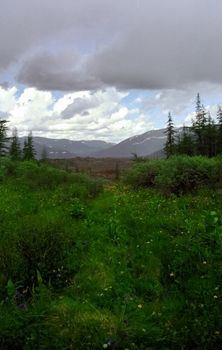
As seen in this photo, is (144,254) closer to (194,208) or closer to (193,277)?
(193,277)

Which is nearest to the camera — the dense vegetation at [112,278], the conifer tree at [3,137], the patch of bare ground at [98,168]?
the dense vegetation at [112,278]

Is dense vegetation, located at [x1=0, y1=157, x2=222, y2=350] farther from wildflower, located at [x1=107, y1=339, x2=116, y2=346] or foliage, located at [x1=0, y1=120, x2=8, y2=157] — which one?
foliage, located at [x1=0, y1=120, x2=8, y2=157]

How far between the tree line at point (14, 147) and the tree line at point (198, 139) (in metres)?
17.0

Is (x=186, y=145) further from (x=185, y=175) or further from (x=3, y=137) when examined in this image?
(x=185, y=175)

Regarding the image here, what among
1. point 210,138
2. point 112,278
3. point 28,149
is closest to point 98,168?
point 28,149

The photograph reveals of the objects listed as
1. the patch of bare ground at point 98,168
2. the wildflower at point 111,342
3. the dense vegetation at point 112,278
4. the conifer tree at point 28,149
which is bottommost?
the wildflower at point 111,342

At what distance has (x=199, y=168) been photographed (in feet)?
47.6

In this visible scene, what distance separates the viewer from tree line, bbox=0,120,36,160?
45.5m

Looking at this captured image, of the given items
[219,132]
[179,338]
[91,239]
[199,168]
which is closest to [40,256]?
[91,239]

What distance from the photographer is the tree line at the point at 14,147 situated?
149 feet

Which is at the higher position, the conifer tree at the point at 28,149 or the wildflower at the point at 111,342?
the conifer tree at the point at 28,149

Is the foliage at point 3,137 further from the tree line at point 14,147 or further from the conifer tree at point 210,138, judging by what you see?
the conifer tree at point 210,138

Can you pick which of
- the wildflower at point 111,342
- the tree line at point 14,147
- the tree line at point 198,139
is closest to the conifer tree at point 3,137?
the tree line at point 14,147

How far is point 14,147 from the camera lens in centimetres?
5141
